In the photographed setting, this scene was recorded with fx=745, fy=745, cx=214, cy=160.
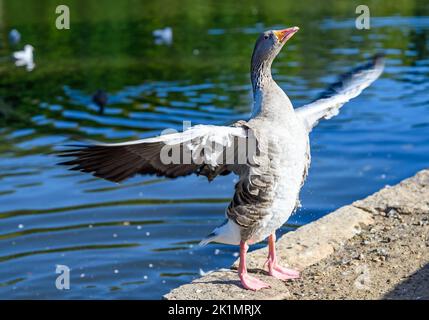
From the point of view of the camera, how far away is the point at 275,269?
6043 mm

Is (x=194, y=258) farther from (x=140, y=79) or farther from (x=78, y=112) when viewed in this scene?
(x=140, y=79)

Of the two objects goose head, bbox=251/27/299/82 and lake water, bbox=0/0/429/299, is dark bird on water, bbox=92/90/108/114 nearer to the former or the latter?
lake water, bbox=0/0/429/299

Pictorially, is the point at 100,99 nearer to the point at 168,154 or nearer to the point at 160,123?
the point at 160,123

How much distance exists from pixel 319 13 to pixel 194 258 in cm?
1951

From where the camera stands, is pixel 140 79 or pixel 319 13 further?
pixel 319 13

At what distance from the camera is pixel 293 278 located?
19.7 feet

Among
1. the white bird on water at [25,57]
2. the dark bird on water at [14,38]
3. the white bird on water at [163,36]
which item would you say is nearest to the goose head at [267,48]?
the white bird on water at [25,57]

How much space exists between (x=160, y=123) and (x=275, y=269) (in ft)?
25.8

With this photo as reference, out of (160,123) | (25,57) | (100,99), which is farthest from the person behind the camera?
(25,57)

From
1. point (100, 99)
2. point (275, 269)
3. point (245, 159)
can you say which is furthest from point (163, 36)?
point (245, 159)

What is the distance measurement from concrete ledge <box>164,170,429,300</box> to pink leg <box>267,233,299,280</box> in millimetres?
57

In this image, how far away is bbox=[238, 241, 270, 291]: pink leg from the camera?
5703 mm

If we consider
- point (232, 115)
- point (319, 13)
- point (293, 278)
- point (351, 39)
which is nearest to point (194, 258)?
point (293, 278)

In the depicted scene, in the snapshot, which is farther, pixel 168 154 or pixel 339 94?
pixel 339 94
